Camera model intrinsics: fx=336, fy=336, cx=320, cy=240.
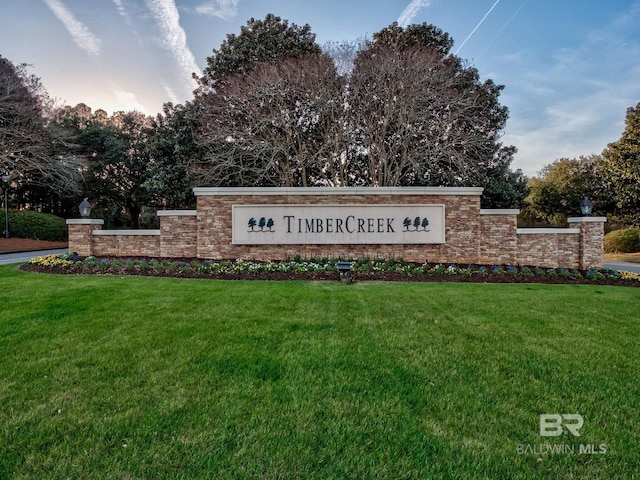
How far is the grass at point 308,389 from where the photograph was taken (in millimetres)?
1906

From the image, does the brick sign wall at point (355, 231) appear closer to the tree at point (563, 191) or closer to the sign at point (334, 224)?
the sign at point (334, 224)

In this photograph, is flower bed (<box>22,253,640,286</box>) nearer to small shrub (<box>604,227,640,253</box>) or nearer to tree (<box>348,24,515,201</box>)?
tree (<box>348,24,515,201</box>)

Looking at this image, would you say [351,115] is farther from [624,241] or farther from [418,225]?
[624,241]

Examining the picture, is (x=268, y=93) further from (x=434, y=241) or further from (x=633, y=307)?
(x=633, y=307)

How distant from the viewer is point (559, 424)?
7.47 feet

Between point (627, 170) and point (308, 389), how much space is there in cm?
2386

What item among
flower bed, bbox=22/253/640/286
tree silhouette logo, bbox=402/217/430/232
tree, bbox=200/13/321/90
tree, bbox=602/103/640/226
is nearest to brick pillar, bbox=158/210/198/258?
flower bed, bbox=22/253/640/286

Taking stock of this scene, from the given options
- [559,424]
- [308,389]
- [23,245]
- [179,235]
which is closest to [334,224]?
[179,235]

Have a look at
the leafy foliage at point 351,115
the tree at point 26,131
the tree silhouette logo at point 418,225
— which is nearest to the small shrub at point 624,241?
the leafy foliage at point 351,115

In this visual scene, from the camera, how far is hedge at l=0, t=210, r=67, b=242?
20778mm

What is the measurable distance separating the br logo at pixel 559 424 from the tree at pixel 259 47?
18165 millimetres

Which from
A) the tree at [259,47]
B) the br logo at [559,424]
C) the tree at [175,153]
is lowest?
the br logo at [559,424]

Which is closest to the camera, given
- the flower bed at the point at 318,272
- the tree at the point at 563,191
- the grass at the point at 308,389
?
the grass at the point at 308,389

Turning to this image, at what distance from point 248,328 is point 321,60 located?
46.0ft
